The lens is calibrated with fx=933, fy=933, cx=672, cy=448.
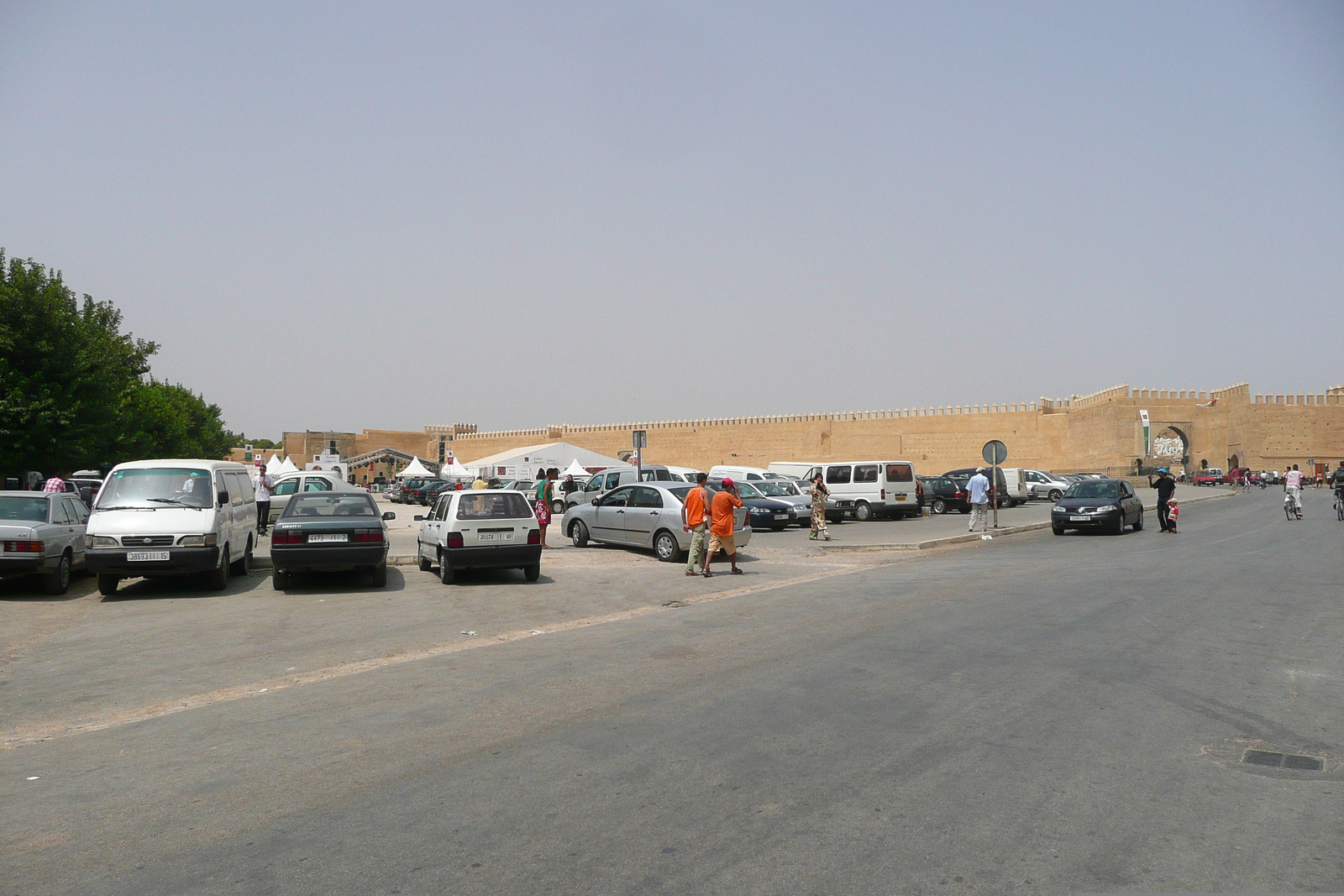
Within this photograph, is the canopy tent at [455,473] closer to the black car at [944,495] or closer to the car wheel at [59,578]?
the black car at [944,495]

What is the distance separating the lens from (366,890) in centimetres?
330

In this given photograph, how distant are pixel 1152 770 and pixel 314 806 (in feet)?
13.0

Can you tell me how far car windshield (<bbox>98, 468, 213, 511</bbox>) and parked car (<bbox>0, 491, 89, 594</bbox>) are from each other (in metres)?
0.49

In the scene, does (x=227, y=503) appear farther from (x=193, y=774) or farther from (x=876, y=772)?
(x=876, y=772)

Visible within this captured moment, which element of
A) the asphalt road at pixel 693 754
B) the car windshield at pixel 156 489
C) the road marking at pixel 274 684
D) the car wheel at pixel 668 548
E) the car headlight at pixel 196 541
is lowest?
the road marking at pixel 274 684

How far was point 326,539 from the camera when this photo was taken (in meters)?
12.2

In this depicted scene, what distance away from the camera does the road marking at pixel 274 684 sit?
586 centimetres

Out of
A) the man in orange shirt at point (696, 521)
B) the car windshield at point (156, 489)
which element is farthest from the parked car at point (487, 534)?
the car windshield at point (156, 489)

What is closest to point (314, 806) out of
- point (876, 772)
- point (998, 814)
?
point (876, 772)

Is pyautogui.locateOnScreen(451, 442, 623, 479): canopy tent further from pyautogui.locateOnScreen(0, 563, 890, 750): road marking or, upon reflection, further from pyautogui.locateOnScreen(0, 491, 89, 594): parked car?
pyautogui.locateOnScreen(0, 563, 890, 750): road marking

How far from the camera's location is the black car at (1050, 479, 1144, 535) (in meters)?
21.8

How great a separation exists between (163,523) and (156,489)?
0.79m

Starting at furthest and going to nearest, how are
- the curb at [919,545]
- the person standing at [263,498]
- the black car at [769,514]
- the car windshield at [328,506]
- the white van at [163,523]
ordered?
the black car at [769,514] → the person standing at [263,498] → the curb at [919,545] → the car windshield at [328,506] → the white van at [163,523]

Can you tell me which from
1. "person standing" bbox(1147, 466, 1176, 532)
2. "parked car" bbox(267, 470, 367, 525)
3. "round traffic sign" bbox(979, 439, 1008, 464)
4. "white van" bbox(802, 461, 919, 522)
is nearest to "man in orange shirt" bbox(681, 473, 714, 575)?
"round traffic sign" bbox(979, 439, 1008, 464)
